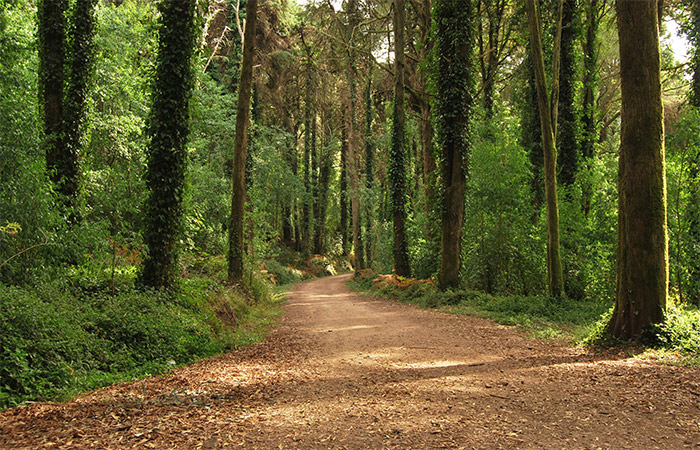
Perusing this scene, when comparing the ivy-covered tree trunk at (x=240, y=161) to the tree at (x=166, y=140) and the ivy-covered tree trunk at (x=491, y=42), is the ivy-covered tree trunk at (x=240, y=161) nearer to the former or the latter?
the tree at (x=166, y=140)

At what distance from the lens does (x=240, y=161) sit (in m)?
13.5

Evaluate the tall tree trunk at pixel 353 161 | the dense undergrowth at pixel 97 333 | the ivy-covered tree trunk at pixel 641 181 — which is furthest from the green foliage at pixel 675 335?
the tall tree trunk at pixel 353 161

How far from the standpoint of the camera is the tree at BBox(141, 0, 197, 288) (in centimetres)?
904

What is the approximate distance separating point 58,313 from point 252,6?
11.4 m

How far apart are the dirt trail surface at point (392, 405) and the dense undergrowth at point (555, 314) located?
29.1 inches

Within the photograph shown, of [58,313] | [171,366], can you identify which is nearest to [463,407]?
[171,366]

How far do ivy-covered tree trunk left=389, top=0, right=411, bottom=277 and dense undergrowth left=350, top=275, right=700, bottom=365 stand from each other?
1.30 m

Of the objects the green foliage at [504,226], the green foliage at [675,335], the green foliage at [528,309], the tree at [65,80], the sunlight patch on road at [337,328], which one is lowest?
the sunlight patch on road at [337,328]

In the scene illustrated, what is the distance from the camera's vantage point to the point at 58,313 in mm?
5820

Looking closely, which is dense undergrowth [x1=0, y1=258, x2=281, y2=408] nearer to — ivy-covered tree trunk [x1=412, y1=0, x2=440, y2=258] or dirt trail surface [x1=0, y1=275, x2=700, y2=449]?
dirt trail surface [x1=0, y1=275, x2=700, y2=449]

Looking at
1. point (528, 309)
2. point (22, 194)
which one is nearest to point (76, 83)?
point (22, 194)

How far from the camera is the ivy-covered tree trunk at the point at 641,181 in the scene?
632cm

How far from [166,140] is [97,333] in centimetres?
460

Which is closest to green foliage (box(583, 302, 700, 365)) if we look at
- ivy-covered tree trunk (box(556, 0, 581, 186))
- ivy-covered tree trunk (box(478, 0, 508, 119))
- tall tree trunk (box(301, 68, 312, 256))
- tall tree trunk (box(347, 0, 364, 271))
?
ivy-covered tree trunk (box(556, 0, 581, 186))
